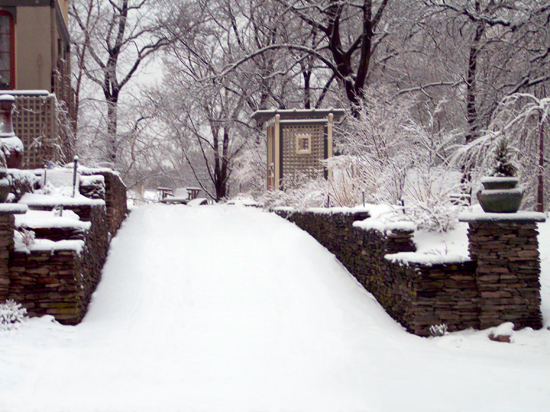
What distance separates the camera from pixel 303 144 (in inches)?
506

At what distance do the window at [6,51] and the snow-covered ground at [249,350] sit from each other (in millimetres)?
4025

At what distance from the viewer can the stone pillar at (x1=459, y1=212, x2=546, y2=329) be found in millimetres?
5375

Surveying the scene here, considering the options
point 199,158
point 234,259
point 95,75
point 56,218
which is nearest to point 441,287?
point 234,259

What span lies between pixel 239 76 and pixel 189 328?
1422 cm

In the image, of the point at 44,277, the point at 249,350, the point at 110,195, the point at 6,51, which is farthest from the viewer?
the point at 6,51

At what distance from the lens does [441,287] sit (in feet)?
17.9

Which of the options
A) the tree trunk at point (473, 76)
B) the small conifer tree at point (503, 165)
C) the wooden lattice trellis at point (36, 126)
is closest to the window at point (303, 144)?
the tree trunk at point (473, 76)

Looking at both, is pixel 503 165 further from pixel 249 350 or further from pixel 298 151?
pixel 298 151

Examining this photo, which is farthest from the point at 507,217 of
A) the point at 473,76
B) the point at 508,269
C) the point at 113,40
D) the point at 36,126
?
the point at 113,40

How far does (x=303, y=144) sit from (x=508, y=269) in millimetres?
7963

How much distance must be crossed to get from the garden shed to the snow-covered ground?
16.2 feet

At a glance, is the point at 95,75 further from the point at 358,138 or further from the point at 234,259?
the point at 234,259

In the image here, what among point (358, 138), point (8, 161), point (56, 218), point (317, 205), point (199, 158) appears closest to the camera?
point (56, 218)

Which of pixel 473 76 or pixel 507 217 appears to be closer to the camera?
pixel 507 217
